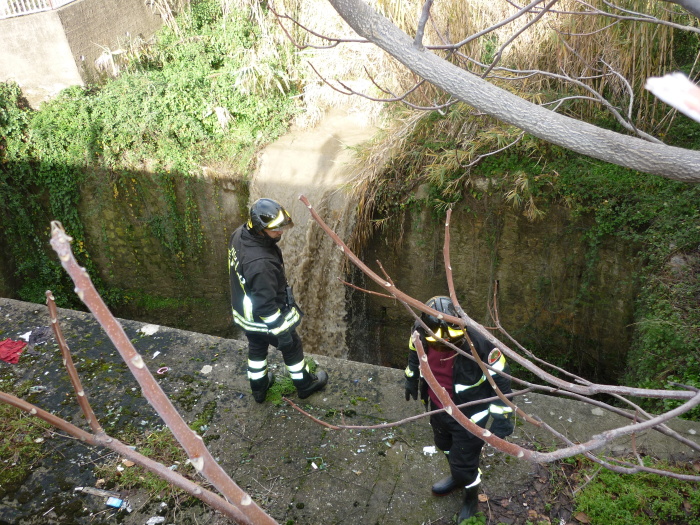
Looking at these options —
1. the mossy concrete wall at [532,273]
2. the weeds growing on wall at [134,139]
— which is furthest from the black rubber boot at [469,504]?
the weeds growing on wall at [134,139]

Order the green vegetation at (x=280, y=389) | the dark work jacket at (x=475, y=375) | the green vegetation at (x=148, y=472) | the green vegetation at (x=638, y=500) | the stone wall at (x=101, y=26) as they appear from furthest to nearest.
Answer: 1. the stone wall at (x=101, y=26)
2. the green vegetation at (x=280, y=389)
3. the green vegetation at (x=148, y=472)
4. the green vegetation at (x=638, y=500)
5. the dark work jacket at (x=475, y=375)

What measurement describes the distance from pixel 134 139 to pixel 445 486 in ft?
23.3

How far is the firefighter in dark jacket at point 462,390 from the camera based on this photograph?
2662 millimetres

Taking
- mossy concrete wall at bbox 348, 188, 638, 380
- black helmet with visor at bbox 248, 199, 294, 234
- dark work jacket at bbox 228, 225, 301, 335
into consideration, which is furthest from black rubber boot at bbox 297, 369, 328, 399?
mossy concrete wall at bbox 348, 188, 638, 380

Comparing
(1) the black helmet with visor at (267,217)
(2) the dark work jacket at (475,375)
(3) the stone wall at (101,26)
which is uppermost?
(3) the stone wall at (101,26)

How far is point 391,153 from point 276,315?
333cm

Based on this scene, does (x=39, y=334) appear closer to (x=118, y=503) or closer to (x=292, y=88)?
(x=118, y=503)

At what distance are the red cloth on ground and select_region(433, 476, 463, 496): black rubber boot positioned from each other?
12.4 ft

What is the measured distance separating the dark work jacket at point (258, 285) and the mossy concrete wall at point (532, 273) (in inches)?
116

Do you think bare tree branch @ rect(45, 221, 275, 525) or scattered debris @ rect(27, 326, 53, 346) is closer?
bare tree branch @ rect(45, 221, 275, 525)

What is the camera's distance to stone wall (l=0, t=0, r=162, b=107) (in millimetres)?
7863

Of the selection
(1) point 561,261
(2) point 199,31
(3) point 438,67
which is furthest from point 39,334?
(2) point 199,31

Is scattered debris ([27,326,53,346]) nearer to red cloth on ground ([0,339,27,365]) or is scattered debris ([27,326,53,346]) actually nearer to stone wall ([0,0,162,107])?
red cloth on ground ([0,339,27,365])

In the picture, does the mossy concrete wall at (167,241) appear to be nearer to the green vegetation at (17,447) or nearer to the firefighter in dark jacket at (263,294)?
the firefighter in dark jacket at (263,294)
